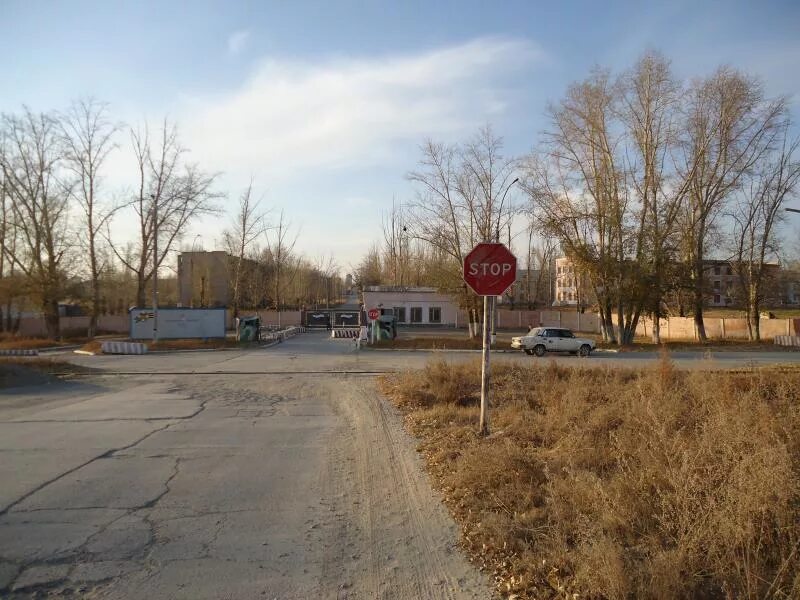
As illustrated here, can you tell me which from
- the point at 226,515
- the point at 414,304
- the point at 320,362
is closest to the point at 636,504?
the point at 226,515

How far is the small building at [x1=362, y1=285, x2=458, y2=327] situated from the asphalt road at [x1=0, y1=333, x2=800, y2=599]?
1893 inches

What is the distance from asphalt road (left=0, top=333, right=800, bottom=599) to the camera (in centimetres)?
404

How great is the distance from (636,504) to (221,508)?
12.6ft

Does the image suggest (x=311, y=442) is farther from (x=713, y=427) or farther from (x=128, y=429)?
(x=713, y=427)

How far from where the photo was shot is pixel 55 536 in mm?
4805

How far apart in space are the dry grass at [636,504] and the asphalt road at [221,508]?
44 centimetres

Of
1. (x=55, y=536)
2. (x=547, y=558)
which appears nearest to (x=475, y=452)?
(x=547, y=558)

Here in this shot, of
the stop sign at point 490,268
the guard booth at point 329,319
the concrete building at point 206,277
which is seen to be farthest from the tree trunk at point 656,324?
the concrete building at point 206,277

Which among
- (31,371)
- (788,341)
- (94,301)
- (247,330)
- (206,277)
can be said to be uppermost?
(206,277)

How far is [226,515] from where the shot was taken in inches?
211

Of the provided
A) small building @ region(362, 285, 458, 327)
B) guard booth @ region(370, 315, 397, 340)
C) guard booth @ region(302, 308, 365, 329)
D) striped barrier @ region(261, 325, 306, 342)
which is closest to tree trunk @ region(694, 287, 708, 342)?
guard booth @ region(370, 315, 397, 340)

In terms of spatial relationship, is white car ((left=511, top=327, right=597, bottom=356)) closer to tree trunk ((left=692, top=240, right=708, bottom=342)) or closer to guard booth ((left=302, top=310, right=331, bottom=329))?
tree trunk ((left=692, top=240, right=708, bottom=342))

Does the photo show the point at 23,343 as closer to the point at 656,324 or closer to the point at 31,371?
the point at 31,371

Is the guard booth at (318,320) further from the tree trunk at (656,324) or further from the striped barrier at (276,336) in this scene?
the tree trunk at (656,324)
